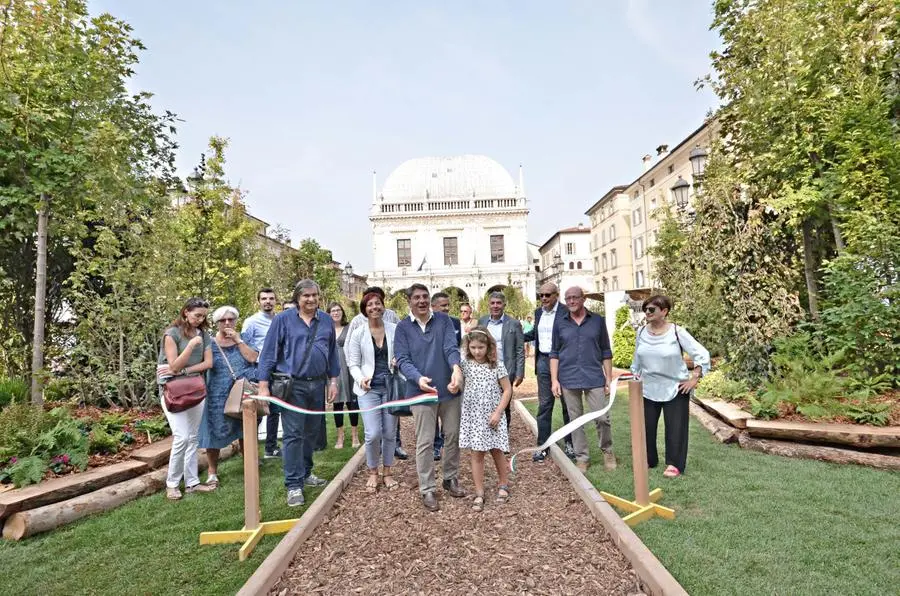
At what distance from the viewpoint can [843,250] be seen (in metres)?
6.91

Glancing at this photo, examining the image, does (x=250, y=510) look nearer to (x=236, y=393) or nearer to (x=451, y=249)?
(x=236, y=393)

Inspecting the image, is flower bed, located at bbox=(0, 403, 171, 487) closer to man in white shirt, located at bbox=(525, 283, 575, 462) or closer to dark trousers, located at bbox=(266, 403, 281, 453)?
dark trousers, located at bbox=(266, 403, 281, 453)

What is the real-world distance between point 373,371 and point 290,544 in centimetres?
181

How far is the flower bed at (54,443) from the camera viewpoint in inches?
186

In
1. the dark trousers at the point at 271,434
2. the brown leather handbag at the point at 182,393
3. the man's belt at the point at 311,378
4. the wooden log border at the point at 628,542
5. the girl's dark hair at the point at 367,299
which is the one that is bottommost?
the wooden log border at the point at 628,542

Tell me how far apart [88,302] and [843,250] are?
1075 centimetres

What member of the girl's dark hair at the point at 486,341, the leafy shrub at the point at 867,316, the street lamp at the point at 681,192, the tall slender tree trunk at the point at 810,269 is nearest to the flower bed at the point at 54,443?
the girl's dark hair at the point at 486,341

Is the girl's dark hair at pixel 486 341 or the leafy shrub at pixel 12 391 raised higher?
the girl's dark hair at pixel 486 341

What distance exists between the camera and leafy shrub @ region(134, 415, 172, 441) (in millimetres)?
6488

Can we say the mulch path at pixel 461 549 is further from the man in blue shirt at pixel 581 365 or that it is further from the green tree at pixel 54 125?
the green tree at pixel 54 125

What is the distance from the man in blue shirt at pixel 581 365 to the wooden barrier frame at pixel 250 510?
9.95 ft

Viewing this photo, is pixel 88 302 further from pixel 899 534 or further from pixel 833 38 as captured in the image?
pixel 833 38

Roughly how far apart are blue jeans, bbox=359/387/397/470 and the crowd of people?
1 centimetres

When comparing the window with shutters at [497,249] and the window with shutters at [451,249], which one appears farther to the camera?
the window with shutters at [451,249]
